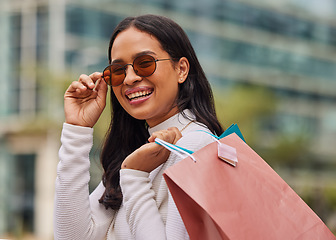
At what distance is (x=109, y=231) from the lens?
1.92 meters

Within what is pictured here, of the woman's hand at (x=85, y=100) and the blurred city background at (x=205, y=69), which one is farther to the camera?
the blurred city background at (x=205, y=69)

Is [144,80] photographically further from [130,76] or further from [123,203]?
[123,203]

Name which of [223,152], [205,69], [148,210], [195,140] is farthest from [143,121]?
[205,69]

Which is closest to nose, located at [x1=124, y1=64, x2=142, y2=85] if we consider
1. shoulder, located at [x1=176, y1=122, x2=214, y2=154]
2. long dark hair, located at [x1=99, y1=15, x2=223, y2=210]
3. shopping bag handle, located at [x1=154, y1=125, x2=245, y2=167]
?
long dark hair, located at [x1=99, y1=15, x2=223, y2=210]

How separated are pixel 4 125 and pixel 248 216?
16216 millimetres

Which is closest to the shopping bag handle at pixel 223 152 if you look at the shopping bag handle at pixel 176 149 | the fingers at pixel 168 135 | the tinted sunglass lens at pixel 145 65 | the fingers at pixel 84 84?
the shopping bag handle at pixel 176 149

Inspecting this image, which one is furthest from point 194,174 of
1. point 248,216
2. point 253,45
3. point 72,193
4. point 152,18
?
point 253,45

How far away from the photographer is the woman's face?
1.80 m

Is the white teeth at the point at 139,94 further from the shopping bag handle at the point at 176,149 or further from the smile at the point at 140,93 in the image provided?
the shopping bag handle at the point at 176,149

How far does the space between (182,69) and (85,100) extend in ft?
1.26

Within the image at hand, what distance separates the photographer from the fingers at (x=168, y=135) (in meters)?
1.60

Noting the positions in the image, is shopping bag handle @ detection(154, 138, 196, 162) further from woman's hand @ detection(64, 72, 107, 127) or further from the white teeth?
woman's hand @ detection(64, 72, 107, 127)

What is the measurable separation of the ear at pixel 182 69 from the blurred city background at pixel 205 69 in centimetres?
1240

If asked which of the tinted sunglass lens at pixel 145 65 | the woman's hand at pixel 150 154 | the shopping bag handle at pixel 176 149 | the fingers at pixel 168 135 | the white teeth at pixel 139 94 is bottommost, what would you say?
the woman's hand at pixel 150 154
